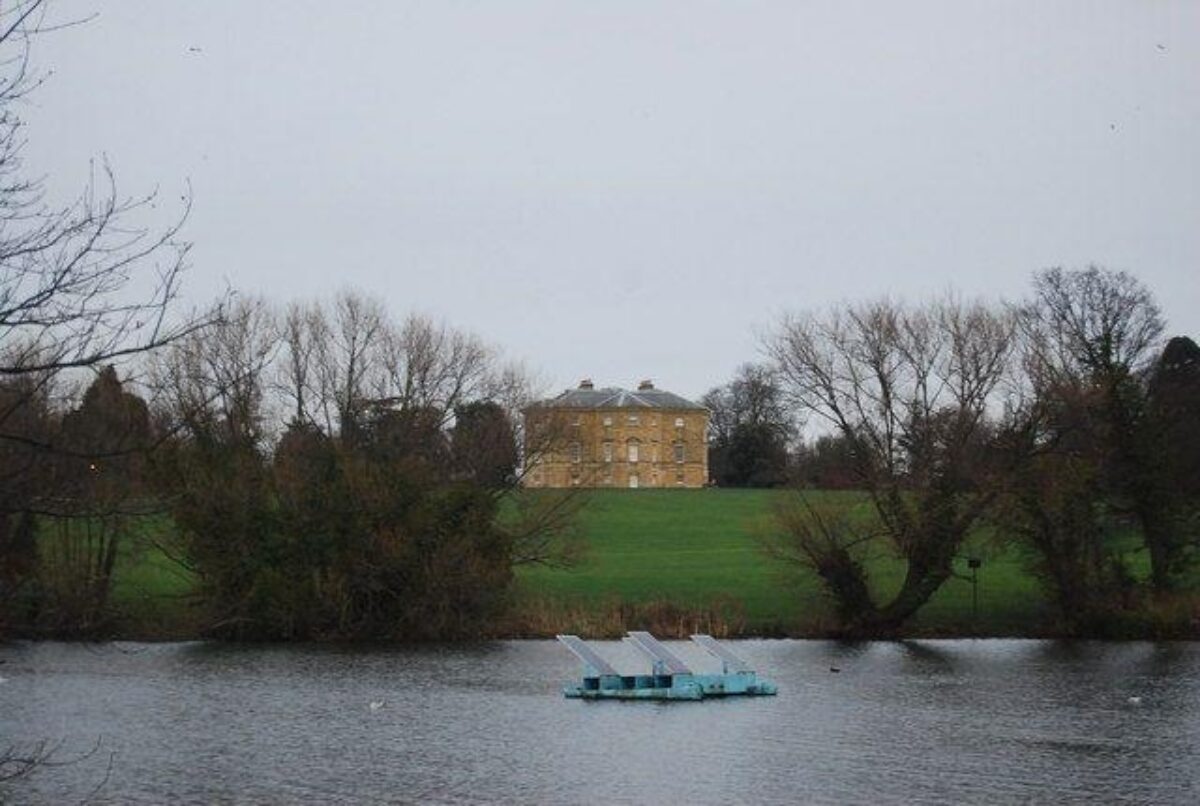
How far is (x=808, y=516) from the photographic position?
54.5 m

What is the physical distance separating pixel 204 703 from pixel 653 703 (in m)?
10.1

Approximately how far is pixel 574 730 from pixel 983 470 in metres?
25.3

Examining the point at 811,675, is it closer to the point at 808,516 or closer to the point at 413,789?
A: the point at 808,516

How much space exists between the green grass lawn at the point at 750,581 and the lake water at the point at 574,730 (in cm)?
735

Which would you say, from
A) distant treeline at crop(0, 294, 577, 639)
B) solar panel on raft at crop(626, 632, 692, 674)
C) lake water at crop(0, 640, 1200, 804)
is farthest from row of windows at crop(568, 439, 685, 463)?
solar panel on raft at crop(626, 632, 692, 674)

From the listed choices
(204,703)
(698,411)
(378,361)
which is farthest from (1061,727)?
(698,411)

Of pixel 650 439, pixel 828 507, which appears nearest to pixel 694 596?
→ pixel 828 507

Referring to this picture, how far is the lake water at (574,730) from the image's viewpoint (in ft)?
83.3

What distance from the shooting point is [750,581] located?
61.8 m

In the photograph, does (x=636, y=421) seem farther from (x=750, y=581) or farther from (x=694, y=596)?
(x=694, y=596)

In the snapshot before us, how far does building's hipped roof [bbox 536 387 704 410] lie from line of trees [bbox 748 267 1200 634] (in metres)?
78.7

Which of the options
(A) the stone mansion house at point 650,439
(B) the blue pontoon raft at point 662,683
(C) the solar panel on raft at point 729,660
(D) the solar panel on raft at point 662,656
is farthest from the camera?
(A) the stone mansion house at point 650,439

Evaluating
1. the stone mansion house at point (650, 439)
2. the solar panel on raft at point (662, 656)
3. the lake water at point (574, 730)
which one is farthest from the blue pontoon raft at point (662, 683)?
the stone mansion house at point (650, 439)

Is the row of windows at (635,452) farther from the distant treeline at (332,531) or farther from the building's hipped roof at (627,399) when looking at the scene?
the distant treeline at (332,531)
